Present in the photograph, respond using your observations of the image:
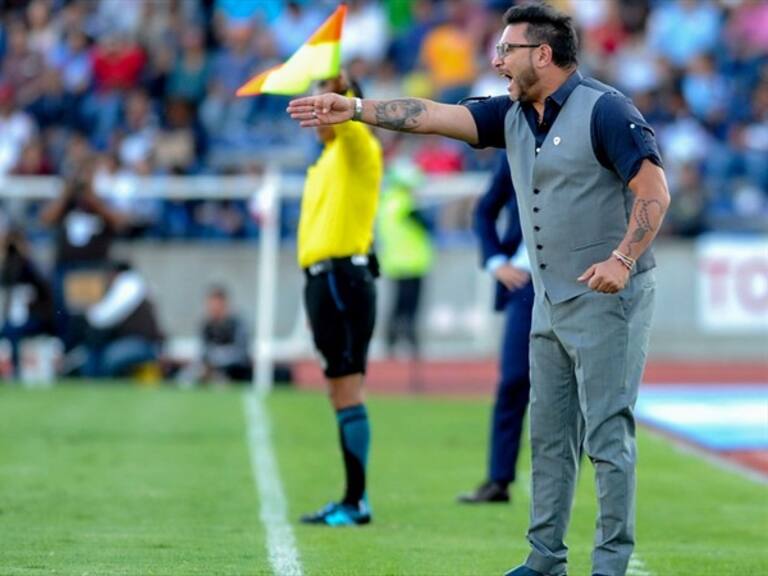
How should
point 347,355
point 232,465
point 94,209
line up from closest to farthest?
point 347,355
point 232,465
point 94,209

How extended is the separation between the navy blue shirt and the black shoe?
369 centimetres

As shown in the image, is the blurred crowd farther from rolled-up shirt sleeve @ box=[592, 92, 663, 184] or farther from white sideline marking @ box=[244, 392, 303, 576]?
rolled-up shirt sleeve @ box=[592, 92, 663, 184]

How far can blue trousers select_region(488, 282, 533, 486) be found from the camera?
33.9 ft

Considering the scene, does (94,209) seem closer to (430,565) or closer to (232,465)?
(232,465)

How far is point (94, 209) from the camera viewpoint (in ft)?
63.1

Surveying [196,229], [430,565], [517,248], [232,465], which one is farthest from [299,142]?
[430,565]

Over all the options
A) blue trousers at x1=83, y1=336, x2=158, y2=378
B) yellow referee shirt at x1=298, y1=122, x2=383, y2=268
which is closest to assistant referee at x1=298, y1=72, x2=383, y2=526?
yellow referee shirt at x1=298, y1=122, x2=383, y2=268

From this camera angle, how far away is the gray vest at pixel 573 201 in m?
6.83

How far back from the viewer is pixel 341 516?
9.33 meters

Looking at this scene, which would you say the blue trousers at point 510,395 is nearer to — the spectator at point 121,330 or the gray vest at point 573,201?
the gray vest at point 573,201

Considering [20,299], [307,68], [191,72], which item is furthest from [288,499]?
[191,72]

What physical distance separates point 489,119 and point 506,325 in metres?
3.47

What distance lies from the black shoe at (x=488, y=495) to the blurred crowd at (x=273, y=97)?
1055 centimetres

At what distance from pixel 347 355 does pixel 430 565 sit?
177 centimetres
